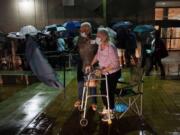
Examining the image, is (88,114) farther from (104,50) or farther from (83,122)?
(104,50)

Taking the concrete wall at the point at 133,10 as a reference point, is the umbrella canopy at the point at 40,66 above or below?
below

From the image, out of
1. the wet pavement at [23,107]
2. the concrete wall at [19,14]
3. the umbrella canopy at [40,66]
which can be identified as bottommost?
the wet pavement at [23,107]

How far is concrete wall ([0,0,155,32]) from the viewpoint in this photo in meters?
19.4

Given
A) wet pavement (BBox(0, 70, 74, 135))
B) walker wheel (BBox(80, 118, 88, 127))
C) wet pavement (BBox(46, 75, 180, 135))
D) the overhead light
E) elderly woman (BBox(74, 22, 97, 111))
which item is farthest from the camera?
the overhead light

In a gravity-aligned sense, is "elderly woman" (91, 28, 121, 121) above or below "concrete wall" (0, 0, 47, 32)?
below

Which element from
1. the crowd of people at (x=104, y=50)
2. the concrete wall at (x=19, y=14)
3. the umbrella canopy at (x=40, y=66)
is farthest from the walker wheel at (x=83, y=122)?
the concrete wall at (x=19, y=14)

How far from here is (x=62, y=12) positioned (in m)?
19.7

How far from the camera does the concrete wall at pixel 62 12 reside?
19.4 meters

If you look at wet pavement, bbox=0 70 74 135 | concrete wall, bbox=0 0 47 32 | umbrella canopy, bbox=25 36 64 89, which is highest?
concrete wall, bbox=0 0 47 32

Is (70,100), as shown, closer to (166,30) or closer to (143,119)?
(143,119)

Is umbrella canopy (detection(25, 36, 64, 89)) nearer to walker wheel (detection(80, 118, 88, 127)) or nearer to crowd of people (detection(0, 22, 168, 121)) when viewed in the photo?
crowd of people (detection(0, 22, 168, 121))

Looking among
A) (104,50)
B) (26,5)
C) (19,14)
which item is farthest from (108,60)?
(19,14)

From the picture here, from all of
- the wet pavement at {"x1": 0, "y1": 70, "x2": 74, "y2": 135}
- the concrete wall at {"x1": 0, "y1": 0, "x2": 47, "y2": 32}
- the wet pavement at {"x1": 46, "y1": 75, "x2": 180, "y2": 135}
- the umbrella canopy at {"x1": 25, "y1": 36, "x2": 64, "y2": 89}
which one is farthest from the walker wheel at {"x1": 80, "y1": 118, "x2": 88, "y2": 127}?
the concrete wall at {"x1": 0, "y1": 0, "x2": 47, "y2": 32}

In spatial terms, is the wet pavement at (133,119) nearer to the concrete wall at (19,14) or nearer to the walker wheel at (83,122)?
the walker wheel at (83,122)
